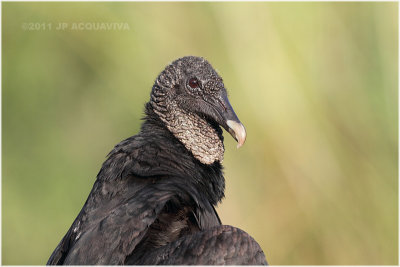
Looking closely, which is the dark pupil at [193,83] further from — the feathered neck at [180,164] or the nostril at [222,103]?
the feathered neck at [180,164]

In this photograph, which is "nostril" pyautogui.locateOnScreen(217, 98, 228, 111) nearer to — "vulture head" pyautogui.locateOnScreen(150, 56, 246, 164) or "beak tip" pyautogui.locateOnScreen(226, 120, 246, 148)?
"vulture head" pyautogui.locateOnScreen(150, 56, 246, 164)

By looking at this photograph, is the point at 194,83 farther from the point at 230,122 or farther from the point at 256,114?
the point at 256,114

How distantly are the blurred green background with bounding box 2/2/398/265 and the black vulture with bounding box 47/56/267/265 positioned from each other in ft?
7.09

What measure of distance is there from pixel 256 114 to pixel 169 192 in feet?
Result: 9.45

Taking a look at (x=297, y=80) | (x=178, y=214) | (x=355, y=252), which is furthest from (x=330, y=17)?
(x=178, y=214)

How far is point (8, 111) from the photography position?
5770 mm

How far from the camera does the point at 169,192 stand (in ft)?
8.59

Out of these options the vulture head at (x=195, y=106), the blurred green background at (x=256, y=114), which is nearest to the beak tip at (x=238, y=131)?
the vulture head at (x=195, y=106)

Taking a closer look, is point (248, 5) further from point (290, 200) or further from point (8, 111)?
point (8, 111)

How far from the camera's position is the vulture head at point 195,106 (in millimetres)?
3072

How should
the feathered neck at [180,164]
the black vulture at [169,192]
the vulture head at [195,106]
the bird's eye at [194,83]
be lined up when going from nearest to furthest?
the black vulture at [169,192] → the feathered neck at [180,164] → the vulture head at [195,106] → the bird's eye at [194,83]

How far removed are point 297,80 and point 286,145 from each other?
673 mm

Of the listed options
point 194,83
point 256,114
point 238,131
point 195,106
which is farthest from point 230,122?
point 256,114

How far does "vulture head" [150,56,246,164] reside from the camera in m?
3.07
